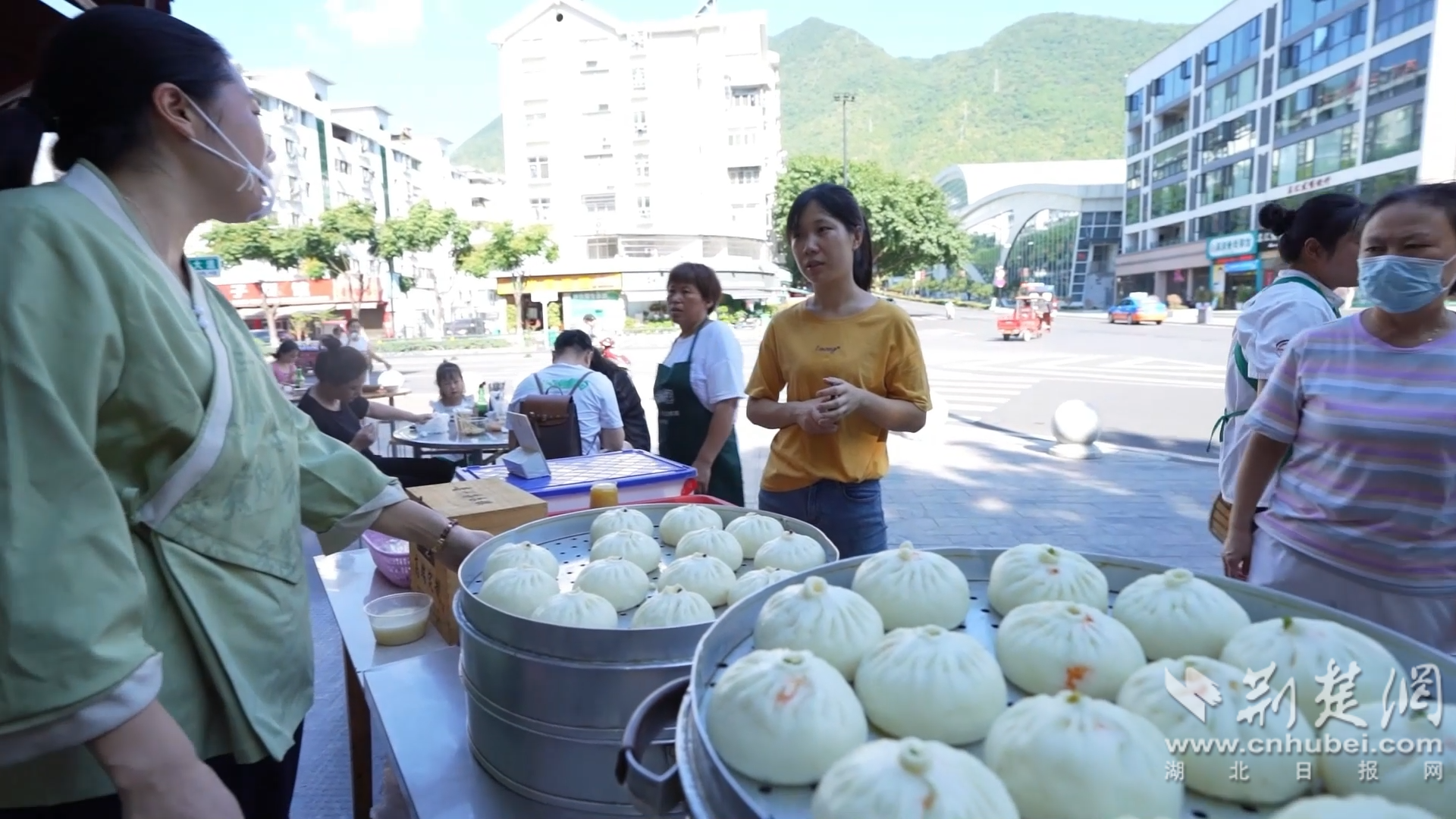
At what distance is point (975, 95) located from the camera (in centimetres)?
14212

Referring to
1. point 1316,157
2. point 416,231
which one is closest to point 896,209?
point 1316,157

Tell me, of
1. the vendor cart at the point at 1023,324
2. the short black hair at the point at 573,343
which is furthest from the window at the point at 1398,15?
the short black hair at the point at 573,343

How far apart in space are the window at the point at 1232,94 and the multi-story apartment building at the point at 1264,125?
0.07m

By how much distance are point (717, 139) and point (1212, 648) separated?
4036 cm

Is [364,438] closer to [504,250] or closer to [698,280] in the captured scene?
[698,280]

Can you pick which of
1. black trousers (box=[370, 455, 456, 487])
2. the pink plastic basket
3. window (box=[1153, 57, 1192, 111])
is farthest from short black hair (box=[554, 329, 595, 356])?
window (box=[1153, 57, 1192, 111])

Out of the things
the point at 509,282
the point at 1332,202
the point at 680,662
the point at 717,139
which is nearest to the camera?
the point at 680,662

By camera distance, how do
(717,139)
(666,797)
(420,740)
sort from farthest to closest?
(717,139), (420,740), (666,797)

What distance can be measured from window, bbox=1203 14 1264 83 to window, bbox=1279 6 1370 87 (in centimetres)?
251

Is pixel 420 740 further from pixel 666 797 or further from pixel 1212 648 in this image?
pixel 1212 648

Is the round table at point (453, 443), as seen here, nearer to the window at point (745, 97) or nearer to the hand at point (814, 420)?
the hand at point (814, 420)

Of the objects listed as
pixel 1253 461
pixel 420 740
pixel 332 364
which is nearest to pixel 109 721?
pixel 420 740

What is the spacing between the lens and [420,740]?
4.39 ft

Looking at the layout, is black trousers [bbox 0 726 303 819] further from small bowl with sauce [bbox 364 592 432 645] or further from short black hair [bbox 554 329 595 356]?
short black hair [bbox 554 329 595 356]
